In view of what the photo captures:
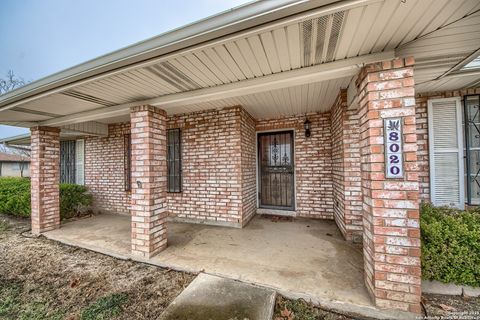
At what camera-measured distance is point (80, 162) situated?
252 inches

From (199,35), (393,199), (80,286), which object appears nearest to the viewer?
(199,35)

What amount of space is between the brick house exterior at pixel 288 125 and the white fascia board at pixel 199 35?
1 centimetres

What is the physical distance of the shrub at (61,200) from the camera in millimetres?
5383

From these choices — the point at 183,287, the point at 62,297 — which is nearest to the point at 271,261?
the point at 183,287

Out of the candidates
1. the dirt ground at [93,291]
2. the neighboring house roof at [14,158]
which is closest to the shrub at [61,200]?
the dirt ground at [93,291]

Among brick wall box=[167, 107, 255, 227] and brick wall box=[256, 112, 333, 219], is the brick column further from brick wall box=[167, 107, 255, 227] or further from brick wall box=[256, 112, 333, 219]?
brick wall box=[256, 112, 333, 219]

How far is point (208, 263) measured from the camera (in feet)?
9.14

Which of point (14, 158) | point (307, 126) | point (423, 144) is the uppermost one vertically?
point (307, 126)

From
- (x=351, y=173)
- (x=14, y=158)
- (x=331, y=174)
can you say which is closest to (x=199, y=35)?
(x=351, y=173)

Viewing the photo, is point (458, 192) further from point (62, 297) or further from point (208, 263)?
point (62, 297)

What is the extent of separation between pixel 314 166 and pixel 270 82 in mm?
3058

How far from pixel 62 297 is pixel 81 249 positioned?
143 centimetres

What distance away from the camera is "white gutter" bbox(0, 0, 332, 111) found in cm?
140

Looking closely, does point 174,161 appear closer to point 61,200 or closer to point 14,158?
point 61,200
